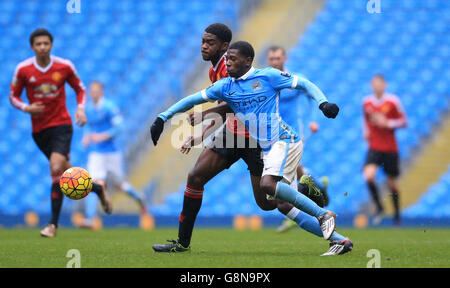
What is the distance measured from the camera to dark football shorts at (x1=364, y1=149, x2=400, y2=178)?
1196 cm

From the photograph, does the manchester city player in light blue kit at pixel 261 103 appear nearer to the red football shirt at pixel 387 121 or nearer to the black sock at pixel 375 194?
the black sock at pixel 375 194

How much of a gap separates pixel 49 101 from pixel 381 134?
5775 mm

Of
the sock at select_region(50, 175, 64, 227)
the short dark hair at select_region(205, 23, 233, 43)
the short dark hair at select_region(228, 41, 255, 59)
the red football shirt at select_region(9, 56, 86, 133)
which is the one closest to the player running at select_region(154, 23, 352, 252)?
the short dark hair at select_region(205, 23, 233, 43)

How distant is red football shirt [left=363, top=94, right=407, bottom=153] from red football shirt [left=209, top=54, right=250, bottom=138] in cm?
601

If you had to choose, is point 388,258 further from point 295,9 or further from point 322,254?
point 295,9

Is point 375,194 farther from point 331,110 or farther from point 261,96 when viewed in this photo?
point 331,110

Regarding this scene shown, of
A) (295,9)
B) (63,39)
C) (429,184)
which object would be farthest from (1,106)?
(429,184)

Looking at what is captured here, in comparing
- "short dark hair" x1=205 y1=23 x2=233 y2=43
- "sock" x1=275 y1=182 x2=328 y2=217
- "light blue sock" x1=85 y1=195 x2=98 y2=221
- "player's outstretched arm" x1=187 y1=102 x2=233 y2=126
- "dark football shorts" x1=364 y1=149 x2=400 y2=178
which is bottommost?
"light blue sock" x1=85 y1=195 x2=98 y2=221

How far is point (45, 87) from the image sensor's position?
342 inches

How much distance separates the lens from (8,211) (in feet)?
46.2

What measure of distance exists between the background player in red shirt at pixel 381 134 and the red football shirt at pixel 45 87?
529cm

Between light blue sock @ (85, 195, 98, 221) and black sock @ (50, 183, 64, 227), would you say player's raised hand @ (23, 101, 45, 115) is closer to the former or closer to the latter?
black sock @ (50, 183, 64, 227)

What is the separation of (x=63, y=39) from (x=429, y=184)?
9014 millimetres
